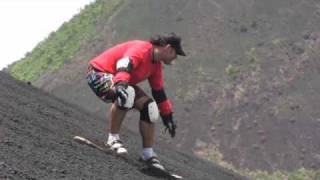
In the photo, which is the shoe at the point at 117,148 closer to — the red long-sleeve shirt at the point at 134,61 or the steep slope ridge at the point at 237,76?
the red long-sleeve shirt at the point at 134,61

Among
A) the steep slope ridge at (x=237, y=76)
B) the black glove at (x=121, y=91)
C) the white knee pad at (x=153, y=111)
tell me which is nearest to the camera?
the black glove at (x=121, y=91)

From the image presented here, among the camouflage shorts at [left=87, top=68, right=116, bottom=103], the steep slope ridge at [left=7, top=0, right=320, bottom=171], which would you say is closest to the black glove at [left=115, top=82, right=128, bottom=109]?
the camouflage shorts at [left=87, top=68, right=116, bottom=103]

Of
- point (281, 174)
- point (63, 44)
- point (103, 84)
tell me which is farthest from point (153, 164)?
point (63, 44)

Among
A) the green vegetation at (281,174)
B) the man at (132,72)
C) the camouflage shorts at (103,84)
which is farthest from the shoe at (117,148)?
the green vegetation at (281,174)

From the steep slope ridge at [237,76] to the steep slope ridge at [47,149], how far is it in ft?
66.0

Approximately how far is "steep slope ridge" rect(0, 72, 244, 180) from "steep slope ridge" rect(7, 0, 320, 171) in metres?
20.1

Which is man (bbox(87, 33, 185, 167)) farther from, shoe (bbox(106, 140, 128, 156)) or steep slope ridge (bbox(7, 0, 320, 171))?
steep slope ridge (bbox(7, 0, 320, 171))

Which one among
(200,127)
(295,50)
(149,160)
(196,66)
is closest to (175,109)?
(200,127)

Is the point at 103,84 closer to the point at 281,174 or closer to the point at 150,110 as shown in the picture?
the point at 150,110

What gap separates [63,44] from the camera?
50.6m

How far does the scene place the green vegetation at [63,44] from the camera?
47484 mm

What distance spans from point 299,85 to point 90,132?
2740 centimetres

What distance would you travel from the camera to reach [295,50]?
40062 mm

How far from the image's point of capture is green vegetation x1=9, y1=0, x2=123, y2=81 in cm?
4748
